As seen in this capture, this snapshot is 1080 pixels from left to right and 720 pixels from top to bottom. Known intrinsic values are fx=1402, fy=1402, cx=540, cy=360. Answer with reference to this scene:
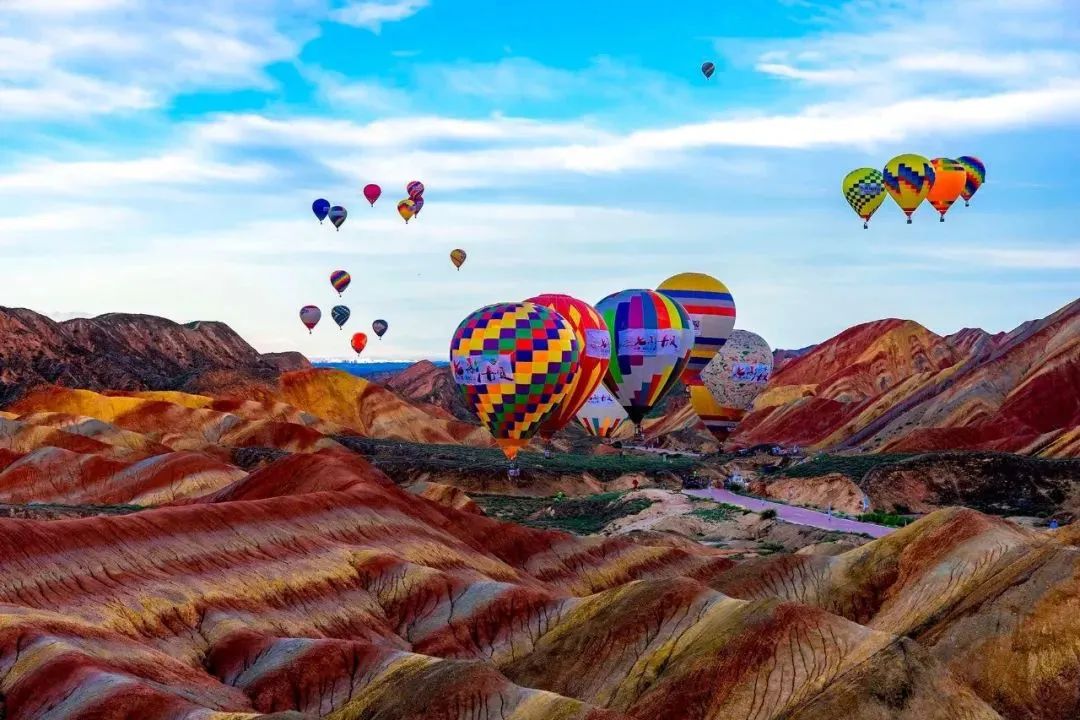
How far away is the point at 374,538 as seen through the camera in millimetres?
68062

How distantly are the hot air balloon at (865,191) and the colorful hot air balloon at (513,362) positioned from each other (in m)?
66.8

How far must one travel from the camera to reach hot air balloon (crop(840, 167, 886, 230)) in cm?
14475

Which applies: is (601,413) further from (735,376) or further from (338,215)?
(338,215)

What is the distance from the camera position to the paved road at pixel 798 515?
283 ft

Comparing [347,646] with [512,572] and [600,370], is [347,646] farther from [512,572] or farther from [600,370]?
[600,370]

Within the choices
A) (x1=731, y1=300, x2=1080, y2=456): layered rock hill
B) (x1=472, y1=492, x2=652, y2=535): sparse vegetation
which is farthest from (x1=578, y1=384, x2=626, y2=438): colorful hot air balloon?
(x1=731, y1=300, x2=1080, y2=456): layered rock hill

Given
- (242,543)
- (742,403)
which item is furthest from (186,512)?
(742,403)

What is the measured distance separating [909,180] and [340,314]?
84.6 m

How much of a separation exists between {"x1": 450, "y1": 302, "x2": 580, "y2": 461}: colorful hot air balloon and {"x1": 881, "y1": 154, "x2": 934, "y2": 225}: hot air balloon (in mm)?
63013

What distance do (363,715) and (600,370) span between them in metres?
55.7

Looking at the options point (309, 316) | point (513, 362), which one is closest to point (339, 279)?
point (309, 316)

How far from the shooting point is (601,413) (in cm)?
11338

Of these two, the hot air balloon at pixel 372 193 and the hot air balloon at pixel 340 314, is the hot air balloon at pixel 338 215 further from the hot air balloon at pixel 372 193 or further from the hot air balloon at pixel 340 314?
the hot air balloon at pixel 340 314

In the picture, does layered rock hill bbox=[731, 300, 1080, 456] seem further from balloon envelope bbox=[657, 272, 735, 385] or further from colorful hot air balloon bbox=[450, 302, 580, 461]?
colorful hot air balloon bbox=[450, 302, 580, 461]
